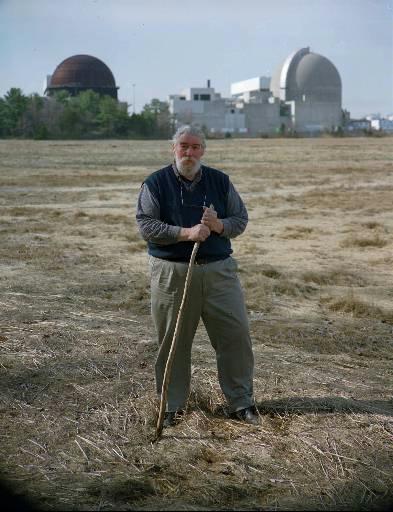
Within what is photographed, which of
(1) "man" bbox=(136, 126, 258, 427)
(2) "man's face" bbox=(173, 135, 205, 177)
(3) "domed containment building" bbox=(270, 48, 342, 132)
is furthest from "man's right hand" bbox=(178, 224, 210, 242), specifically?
(3) "domed containment building" bbox=(270, 48, 342, 132)

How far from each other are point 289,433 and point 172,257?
1206 millimetres

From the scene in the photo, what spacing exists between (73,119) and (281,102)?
36.2m

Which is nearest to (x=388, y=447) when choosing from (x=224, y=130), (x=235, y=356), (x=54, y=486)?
(x=235, y=356)

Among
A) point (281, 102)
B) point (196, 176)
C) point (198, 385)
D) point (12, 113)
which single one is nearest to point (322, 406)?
point (198, 385)

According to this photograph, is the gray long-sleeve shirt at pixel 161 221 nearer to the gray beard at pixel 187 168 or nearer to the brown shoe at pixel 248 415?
the gray beard at pixel 187 168

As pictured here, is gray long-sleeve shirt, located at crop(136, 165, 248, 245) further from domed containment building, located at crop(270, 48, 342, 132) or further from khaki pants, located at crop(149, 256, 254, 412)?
domed containment building, located at crop(270, 48, 342, 132)

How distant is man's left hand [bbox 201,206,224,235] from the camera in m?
4.71

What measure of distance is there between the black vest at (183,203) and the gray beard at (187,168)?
0.06m

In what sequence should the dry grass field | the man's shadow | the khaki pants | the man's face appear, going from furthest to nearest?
1. the man's shadow
2. the khaki pants
3. the man's face
4. the dry grass field

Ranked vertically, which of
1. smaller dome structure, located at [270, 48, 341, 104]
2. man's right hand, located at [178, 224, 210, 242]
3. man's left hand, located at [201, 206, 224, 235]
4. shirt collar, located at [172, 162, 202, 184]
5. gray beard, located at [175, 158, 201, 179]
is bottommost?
man's right hand, located at [178, 224, 210, 242]

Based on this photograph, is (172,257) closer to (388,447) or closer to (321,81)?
(388,447)

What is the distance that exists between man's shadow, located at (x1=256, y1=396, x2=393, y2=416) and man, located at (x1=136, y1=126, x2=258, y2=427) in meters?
0.28

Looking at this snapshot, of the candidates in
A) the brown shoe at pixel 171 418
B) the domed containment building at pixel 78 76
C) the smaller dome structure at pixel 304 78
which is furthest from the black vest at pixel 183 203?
the smaller dome structure at pixel 304 78

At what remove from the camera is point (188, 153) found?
480 cm
